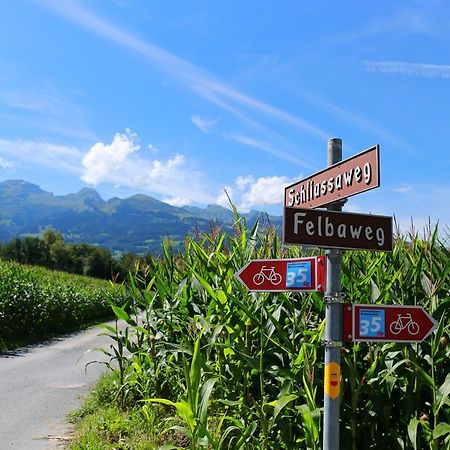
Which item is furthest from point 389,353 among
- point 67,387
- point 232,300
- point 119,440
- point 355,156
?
point 67,387

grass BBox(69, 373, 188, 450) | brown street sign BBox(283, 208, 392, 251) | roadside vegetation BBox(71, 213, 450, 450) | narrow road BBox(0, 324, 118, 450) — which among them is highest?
brown street sign BBox(283, 208, 392, 251)

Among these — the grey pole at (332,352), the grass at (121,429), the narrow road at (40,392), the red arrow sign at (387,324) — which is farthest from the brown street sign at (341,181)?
the narrow road at (40,392)

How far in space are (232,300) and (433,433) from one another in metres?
1.46

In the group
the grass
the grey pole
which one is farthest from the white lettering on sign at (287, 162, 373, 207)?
the grass

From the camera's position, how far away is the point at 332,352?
8.78 ft

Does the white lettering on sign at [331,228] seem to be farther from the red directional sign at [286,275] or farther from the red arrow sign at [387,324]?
the red arrow sign at [387,324]

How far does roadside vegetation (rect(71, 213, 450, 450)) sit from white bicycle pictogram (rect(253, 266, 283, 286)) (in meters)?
0.35

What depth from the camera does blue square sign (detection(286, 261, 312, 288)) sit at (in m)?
2.90

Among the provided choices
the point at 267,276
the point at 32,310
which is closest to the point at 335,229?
the point at 267,276

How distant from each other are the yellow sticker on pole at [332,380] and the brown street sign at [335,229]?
614mm

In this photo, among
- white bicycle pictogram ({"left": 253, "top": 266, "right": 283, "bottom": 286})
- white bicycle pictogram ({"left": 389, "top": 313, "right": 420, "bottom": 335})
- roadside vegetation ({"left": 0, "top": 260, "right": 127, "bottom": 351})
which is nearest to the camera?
white bicycle pictogram ({"left": 389, "top": 313, "right": 420, "bottom": 335})

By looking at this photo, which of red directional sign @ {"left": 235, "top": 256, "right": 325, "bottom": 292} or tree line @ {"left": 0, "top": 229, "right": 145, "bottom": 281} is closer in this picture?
red directional sign @ {"left": 235, "top": 256, "right": 325, "bottom": 292}

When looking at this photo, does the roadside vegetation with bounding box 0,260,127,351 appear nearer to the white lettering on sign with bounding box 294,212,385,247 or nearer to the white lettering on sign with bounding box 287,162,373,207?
the white lettering on sign with bounding box 287,162,373,207

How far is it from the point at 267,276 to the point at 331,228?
54 centimetres
